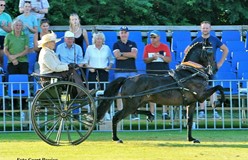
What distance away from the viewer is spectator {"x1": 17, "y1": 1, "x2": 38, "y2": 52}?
778 inches

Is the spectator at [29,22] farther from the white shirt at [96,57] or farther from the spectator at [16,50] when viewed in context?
the white shirt at [96,57]

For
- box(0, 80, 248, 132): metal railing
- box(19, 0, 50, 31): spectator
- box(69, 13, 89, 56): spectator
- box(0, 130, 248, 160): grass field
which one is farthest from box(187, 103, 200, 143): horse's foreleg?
box(19, 0, 50, 31): spectator

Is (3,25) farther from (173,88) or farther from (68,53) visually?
(173,88)

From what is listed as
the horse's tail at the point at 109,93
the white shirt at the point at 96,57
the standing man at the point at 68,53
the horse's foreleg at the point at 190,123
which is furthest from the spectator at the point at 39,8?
the horse's foreleg at the point at 190,123

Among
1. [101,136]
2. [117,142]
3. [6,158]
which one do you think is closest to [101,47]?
[101,136]

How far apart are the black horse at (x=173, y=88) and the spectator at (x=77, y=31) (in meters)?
3.65

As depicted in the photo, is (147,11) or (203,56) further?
(147,11)

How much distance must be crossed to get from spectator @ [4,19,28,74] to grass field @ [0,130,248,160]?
1.73 metres

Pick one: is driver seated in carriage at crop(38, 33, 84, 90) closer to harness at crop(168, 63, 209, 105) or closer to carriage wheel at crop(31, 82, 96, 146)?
carriage wheel at crop(31, 82, 96, 146)

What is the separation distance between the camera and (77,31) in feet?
64.0

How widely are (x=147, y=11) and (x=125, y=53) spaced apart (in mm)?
3743

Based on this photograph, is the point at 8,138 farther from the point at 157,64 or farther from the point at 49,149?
the point at 157,64

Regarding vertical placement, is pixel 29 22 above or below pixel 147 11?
below

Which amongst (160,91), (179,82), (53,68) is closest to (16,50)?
(53,68)
